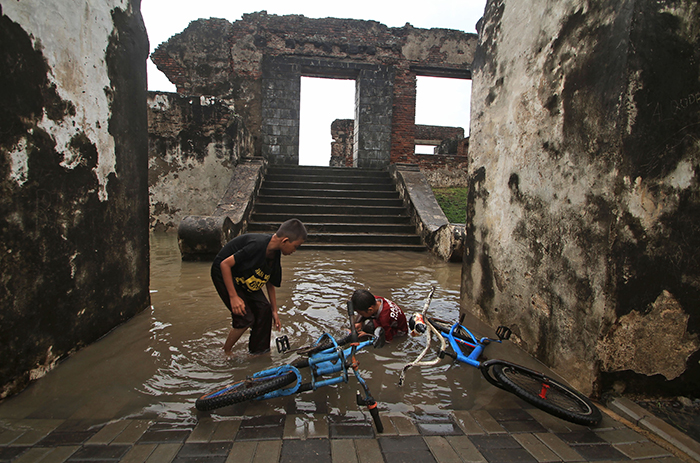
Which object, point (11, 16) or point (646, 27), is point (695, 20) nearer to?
point (646, 27)

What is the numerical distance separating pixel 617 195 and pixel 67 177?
3.68 m

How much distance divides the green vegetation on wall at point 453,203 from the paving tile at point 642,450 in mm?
7481

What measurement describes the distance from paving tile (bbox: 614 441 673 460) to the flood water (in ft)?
2.29

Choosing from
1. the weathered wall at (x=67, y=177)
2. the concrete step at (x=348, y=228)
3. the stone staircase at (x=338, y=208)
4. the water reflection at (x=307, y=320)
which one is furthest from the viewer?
the concrete step at (x=348, y=228)

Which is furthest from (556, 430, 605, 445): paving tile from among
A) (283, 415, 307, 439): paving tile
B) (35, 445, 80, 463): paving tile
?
(35, 445, 80, 463): paving tile

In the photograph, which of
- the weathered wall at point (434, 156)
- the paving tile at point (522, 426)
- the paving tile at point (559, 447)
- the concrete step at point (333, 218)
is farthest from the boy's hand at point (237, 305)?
the weathered wall at point (434, 156)

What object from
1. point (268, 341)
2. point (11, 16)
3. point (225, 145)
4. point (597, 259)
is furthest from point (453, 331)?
point (225, 145)

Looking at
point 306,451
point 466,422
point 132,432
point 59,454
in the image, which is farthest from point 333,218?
point 59,454

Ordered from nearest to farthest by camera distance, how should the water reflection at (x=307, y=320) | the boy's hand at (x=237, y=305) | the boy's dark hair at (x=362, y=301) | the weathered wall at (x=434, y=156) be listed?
1. the water reflection at (x=307, y=320)
2. the boy's hand at (x=237, y=305)
3. the boy's dark hair at (x=362, y=301)
4. the weathered wall at (x=434, y=156)

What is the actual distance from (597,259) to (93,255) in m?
3.69

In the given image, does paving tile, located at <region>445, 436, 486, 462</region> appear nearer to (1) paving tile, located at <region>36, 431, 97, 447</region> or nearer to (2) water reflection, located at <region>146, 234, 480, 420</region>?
(2) water reflection, located at <region>146, 234, 480, 420</region>

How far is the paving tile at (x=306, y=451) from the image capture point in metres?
1.80

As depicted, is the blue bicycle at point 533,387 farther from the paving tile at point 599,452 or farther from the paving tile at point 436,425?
the paving tile at point 436,425

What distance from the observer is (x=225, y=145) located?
984cm
